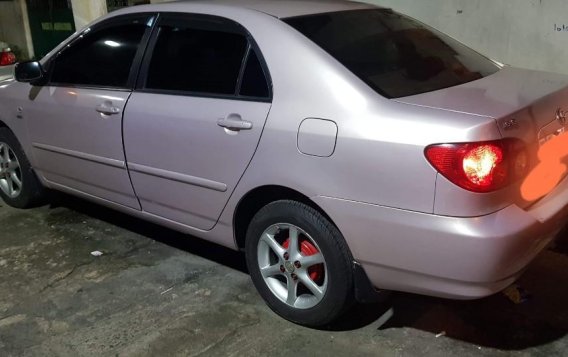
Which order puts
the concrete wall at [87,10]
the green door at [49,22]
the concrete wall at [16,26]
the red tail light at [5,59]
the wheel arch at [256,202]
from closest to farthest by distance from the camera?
the wheel arch at [256,202], the red tail light at [5,59], the concrete wall at [87,10], the green door at [49,22], the concrete wall at [16,26]

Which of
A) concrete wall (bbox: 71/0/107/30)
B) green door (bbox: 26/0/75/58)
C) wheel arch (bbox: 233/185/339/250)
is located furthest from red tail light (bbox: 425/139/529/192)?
green door (bbox: 26/0/75/58)

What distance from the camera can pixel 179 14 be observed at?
3436mm

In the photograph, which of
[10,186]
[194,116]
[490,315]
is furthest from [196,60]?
[10,186]

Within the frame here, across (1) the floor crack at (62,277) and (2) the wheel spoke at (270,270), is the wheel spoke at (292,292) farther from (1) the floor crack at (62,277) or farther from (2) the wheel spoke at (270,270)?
(1) the floor crack at (62,277)

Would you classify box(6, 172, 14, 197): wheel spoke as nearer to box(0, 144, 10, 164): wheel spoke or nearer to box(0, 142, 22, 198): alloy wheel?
box(0, 142, 22, 198): alloy wheel

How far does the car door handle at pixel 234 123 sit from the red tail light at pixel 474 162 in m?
0.96

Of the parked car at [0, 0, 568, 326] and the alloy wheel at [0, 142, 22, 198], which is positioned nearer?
the parked car at [0, 0, 568, 326]

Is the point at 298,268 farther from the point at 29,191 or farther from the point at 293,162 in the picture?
the point at 29,191

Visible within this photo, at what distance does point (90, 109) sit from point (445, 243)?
243cm

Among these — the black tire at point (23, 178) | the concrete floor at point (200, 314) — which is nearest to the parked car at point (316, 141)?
the concrete floor at point (200, 314)

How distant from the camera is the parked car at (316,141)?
2.39 meters

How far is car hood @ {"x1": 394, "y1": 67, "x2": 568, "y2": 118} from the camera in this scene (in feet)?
8.14

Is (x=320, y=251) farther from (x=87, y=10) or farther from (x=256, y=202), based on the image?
(x=87, y=10)

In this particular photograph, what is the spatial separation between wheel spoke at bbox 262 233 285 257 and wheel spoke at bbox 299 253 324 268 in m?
0.13
